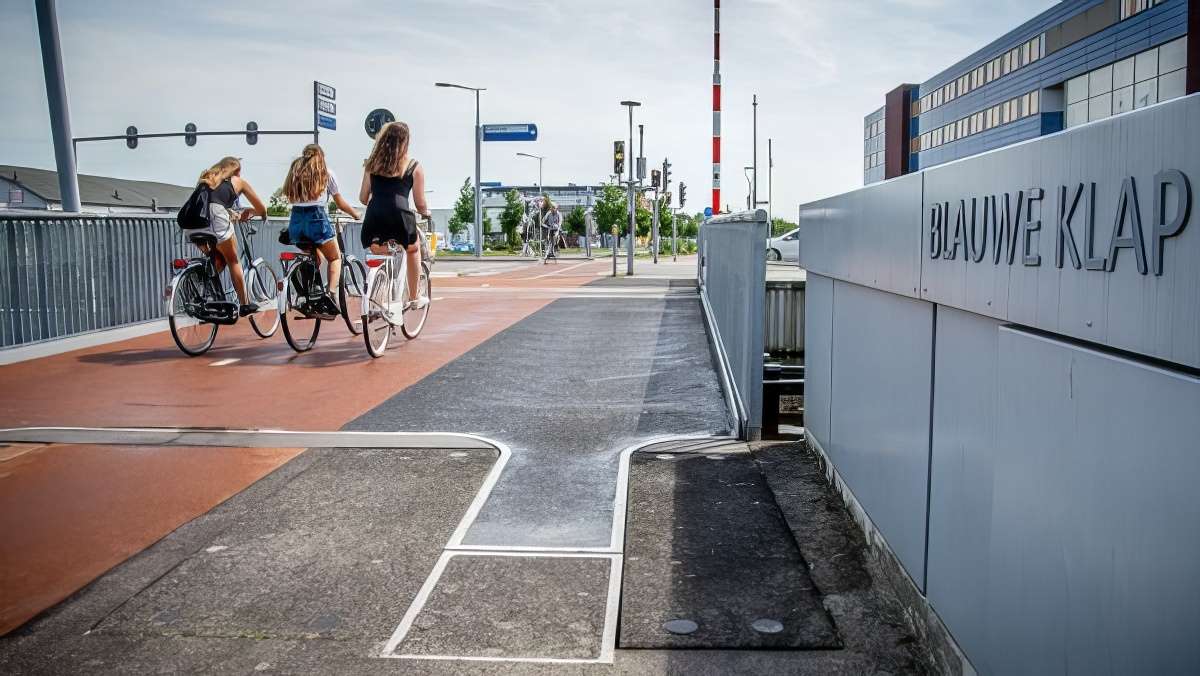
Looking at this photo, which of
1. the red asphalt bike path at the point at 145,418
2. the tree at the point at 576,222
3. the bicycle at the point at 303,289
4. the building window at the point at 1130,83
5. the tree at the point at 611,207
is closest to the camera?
the red asphalt bike path at the point at 145,418

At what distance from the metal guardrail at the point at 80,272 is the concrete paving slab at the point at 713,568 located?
638 centimetres

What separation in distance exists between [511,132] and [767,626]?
54331mm

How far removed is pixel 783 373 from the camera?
9.16m

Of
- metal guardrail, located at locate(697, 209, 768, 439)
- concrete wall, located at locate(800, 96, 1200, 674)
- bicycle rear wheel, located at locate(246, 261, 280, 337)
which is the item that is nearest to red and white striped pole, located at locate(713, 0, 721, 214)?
bicycle rear wheel, located at locate(246, 261, 280, 337)

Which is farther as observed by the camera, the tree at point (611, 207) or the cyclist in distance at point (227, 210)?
the tree at point (611, 207)

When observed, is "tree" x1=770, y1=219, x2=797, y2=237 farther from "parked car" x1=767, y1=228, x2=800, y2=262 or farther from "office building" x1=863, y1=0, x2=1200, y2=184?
"parked car" x1=767, y1=228, x2=800, y2=262

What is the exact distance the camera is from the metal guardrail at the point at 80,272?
8.72 m

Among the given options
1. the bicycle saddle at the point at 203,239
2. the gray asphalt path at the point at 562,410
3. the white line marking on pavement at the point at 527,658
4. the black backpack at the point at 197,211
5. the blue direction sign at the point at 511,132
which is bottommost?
the white line marking on pavement at the point at 527,658

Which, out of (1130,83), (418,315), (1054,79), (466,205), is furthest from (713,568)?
(466,205)

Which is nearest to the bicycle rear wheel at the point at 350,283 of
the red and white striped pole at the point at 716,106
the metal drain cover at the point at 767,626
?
the metal drain cover at the point at 767,626

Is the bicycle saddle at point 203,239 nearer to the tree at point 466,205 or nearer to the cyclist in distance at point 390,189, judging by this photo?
the cyclist in distance at point 390,189

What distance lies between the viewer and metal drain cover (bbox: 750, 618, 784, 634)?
3.15m

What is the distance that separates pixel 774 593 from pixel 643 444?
2236mm

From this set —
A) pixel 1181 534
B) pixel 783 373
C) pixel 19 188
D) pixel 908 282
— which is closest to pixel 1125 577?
pixel 1181 534
